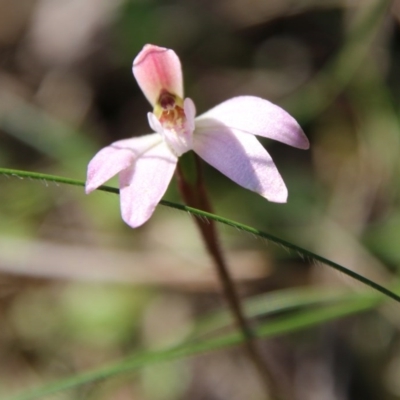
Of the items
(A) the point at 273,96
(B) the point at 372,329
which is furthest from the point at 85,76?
(B) the point at 372,329

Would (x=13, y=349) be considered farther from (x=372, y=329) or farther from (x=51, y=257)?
(x=372, y=329)

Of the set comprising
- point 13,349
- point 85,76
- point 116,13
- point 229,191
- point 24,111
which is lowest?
point 13,349

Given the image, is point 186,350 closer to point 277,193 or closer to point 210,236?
point 210,236

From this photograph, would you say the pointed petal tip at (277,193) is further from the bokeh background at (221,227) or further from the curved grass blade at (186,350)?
the bokeh background at (221,227)

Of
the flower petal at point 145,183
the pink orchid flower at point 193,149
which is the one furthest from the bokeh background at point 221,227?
the flower petal at point 145,183

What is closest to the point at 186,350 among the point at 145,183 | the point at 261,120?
the point at 145,183

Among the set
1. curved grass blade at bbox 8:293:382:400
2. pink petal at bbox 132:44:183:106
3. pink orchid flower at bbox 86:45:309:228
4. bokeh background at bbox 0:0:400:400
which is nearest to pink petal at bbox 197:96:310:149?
pink orchid flower at bbox 86:45:309:228
